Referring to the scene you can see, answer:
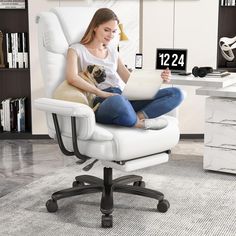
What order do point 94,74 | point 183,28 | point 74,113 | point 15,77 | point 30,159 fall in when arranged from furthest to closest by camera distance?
point 15,77 → point 183,28 → point 30,159 → point 94,74 → point 74,113

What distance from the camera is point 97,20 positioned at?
2623mm

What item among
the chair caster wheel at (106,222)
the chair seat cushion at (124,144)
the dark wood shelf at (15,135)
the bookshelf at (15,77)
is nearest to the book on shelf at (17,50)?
the bookshelf at (15,77)

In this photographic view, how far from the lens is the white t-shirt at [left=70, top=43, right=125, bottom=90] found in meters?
2.64

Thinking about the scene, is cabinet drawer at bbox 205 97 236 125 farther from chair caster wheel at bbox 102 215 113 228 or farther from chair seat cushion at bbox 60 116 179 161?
chair caster wheel at bbox 102 215 113 228

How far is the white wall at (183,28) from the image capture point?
3.92 m

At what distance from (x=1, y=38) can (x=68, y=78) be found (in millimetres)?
1668

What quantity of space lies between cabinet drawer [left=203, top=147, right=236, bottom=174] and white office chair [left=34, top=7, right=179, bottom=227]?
→ 58cm

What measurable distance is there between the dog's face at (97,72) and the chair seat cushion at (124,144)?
0.98 feet

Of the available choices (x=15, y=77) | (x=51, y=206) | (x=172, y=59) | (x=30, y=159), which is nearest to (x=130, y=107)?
(x=51, y=206)

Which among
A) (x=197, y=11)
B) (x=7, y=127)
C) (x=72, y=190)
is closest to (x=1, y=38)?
(x=7, y=127)

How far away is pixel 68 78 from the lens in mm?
2564

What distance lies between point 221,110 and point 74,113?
1.21 meters

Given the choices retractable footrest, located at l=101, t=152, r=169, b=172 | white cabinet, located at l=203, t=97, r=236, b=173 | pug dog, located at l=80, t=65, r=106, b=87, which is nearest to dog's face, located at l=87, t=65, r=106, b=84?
pug dog, located at l=80, t=65, r=106, b=87

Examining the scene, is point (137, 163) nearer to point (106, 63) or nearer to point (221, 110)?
point (106, 63)
